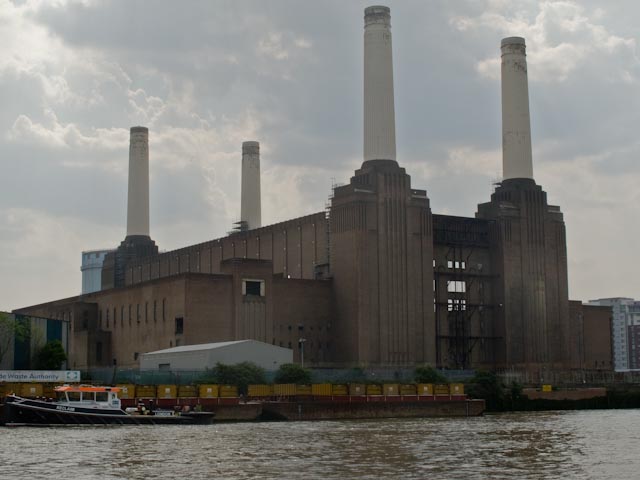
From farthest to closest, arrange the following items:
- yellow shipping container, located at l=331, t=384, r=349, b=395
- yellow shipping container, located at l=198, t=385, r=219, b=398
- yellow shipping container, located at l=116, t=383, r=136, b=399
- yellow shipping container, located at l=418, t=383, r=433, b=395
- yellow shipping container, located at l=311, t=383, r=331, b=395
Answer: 1. yellow shipping container, located at l=418, t=383, r=433, b=395
2. yellow shipping container, located at l=331, t=384, r=349, b=395
3. yellow shipping container, located at l=311, t=383, r=331, b=395
4. yellow shipping container, located at l=198, t=385, r=219, b=398
5. yellow shipping container, located at l=116, t=383, r=136, b=399

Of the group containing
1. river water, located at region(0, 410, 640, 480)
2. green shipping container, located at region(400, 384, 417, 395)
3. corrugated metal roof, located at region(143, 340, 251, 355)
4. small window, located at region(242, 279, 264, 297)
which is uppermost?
small window, located at region(242, 279, 264, 297)

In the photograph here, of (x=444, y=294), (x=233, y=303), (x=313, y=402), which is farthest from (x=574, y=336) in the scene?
(x=313, y=402)

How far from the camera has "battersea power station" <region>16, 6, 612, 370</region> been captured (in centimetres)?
12688

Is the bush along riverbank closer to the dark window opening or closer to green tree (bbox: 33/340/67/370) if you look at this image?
the dark window opening

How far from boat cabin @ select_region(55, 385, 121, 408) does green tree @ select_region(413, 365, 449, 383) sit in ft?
133

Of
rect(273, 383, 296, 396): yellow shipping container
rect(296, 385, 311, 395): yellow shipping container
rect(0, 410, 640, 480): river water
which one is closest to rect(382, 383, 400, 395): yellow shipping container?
rect(296, 385, 311, 395): yellow shipping container

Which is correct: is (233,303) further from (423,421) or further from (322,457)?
(322,457)

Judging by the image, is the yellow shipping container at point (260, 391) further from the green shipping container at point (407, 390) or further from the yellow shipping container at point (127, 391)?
the green shipping container at point (407, 390)

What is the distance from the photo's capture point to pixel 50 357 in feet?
402

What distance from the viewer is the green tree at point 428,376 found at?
11225 cm

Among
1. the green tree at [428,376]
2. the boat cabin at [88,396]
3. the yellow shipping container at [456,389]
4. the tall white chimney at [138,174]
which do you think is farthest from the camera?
the tall white chimney at [138,174]

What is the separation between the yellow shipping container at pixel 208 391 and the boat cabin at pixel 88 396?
42.5 ft

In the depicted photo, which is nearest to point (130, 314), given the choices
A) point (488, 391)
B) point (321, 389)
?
point (321, 389)

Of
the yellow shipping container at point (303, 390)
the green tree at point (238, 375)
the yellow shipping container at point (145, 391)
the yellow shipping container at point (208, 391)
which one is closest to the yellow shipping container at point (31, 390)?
the yellow shipping container at point (145, 391)
